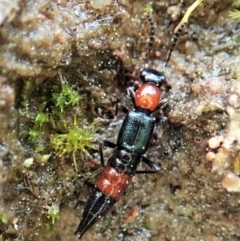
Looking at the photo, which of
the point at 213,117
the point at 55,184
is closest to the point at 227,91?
the point at 213,117

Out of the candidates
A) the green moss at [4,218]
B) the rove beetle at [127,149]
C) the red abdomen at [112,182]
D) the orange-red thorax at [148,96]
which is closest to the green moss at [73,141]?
the rove beetle at [127,149]

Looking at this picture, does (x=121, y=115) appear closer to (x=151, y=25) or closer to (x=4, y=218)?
(x=151, y=25)

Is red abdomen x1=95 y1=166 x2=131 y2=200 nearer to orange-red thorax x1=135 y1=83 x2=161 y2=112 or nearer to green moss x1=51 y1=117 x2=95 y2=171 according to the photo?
green moss x1=51 y1=117 x2=95 y2=171

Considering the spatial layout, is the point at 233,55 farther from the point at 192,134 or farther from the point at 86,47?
the point at 86,47

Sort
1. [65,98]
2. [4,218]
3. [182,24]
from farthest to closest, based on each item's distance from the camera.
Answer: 1. [182,24]
2. [65,98]
3. [4,218]

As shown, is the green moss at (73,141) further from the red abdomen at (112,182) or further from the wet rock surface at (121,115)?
the red abdomen at (112,182)

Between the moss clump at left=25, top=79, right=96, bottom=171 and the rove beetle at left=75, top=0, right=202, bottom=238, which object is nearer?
the moss clump at left=25, top=79, right=96, bottom=171

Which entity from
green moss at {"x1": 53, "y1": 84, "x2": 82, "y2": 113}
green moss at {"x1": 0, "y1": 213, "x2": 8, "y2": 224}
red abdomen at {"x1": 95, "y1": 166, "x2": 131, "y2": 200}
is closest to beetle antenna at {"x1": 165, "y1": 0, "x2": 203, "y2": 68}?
green moss at {"x1": 53, "y1": 84, "x2": 82, "y2": 113}

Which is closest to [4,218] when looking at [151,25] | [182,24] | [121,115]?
[121,115]
